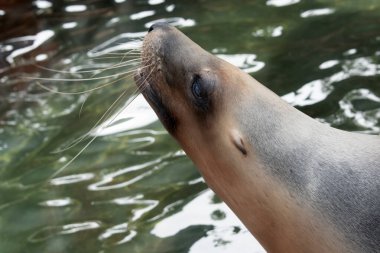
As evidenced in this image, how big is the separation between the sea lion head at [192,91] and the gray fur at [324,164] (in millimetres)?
94

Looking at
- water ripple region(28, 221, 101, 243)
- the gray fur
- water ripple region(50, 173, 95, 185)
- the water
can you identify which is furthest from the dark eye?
water ripple region(50, 173, 95, 185)

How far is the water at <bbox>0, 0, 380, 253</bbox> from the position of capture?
404cm

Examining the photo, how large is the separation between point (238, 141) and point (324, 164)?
1.14 ft

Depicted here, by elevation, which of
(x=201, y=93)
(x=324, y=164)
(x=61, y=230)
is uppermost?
(x=201, y=93)

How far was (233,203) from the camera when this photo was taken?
121 inches

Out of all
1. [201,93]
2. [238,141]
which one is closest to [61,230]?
[201,93]

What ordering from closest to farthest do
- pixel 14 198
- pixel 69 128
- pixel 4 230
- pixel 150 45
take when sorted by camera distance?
1. pixel 150 45
2. pixel 4 230
3. pixel 14 198
4. pixel 69 128

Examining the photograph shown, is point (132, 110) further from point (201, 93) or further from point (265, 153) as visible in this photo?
point (265, 153)

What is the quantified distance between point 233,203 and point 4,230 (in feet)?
5.39

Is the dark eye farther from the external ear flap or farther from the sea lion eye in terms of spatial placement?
the external ear flap

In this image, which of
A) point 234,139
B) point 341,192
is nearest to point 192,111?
point 234,139

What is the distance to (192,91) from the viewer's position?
318 cm

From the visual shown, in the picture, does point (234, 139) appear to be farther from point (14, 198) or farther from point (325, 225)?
point (14, 198)

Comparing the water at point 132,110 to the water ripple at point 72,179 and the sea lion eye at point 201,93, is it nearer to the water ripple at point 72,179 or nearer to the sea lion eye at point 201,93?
the water ripple at point 72,179
